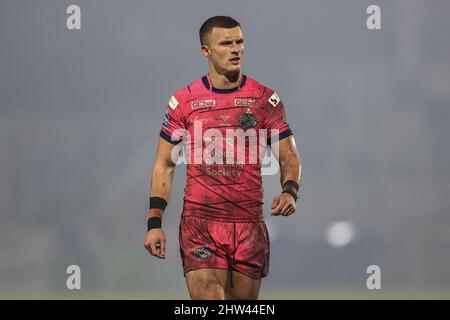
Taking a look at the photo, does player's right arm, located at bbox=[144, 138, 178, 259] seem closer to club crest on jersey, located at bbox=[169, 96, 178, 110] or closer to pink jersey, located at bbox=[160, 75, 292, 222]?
pink jersey, located at bbox=[160, 75, 292, 222]

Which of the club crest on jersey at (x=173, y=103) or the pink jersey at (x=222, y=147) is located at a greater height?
the club crest on jersey at (x=173, y=103)

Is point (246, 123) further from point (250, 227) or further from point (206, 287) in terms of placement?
point (206, 287)

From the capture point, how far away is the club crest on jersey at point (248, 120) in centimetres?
609

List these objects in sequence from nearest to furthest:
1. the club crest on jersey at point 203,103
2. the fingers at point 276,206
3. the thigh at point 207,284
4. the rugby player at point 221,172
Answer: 1. the fingers at point 276,206
2. the thigh at point 207,284
3. the rugby player at point 221,172
4. the club crest on jersey at point 203,103

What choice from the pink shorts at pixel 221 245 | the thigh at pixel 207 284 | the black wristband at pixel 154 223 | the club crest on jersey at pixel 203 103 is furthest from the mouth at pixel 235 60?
the thigh at pixel 207 284

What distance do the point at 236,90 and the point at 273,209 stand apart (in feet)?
3.40

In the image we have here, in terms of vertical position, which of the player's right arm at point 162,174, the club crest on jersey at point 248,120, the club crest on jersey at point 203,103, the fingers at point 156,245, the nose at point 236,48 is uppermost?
the nose at point 236,48

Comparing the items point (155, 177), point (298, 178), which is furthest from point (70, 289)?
point (298, 178)

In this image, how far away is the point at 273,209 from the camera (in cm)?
573

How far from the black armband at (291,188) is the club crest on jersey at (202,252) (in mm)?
724

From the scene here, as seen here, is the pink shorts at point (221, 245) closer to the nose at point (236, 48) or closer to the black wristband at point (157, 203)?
the black wristband at point (157, 203)

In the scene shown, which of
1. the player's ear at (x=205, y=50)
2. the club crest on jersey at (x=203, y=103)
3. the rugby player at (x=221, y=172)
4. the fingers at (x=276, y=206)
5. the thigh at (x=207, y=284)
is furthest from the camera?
the player's ear at (x=205, y=50)

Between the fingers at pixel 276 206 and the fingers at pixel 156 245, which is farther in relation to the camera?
Answer: the fingers at pixel 156 245

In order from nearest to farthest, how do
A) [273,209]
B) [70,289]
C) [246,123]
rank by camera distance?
[273,209] < [246,123] < [70,289]
